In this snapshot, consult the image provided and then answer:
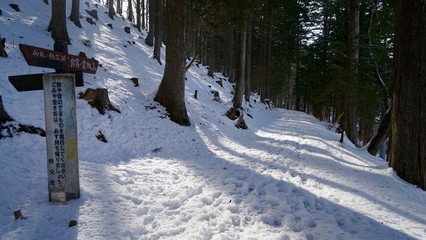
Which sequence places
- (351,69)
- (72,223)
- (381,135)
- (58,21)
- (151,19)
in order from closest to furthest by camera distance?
(72,223) → (381,135) → (351,69) → (58,21) → (151,19)

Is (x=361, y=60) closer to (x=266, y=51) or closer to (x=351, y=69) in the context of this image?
(x=351, y=69)

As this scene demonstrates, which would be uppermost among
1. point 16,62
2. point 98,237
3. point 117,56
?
point 117,56

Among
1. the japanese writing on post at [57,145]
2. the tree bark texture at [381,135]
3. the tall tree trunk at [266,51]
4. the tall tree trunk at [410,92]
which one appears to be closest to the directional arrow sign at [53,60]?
the japanese writing on post at [57,145]

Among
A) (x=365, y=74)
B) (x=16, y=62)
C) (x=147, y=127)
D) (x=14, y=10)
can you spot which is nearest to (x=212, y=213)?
(x=147, y=127)

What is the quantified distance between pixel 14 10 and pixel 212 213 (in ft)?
55.0

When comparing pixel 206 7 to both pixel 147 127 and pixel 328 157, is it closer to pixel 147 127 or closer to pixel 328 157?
pixel 147 127

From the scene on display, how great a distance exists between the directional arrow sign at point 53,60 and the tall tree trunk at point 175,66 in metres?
5.68

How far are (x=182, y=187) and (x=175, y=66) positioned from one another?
6.04 meters

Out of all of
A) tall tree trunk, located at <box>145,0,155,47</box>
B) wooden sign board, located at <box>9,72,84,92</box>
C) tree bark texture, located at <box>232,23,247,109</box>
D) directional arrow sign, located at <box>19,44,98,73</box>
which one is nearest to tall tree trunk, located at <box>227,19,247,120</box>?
tree bark texture, located at <box>232,23,247,109</box>

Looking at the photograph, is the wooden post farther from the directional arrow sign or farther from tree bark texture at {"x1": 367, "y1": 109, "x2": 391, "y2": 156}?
tree bark texture at {"x1": 367, "y1": 109, "x2": 391, "y2": 156}

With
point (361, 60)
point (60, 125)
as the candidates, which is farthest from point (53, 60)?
point (361, 60)

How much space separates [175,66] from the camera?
10.5 m

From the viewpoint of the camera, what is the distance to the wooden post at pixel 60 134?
14.0 feet

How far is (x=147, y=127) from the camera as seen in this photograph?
360 inches
